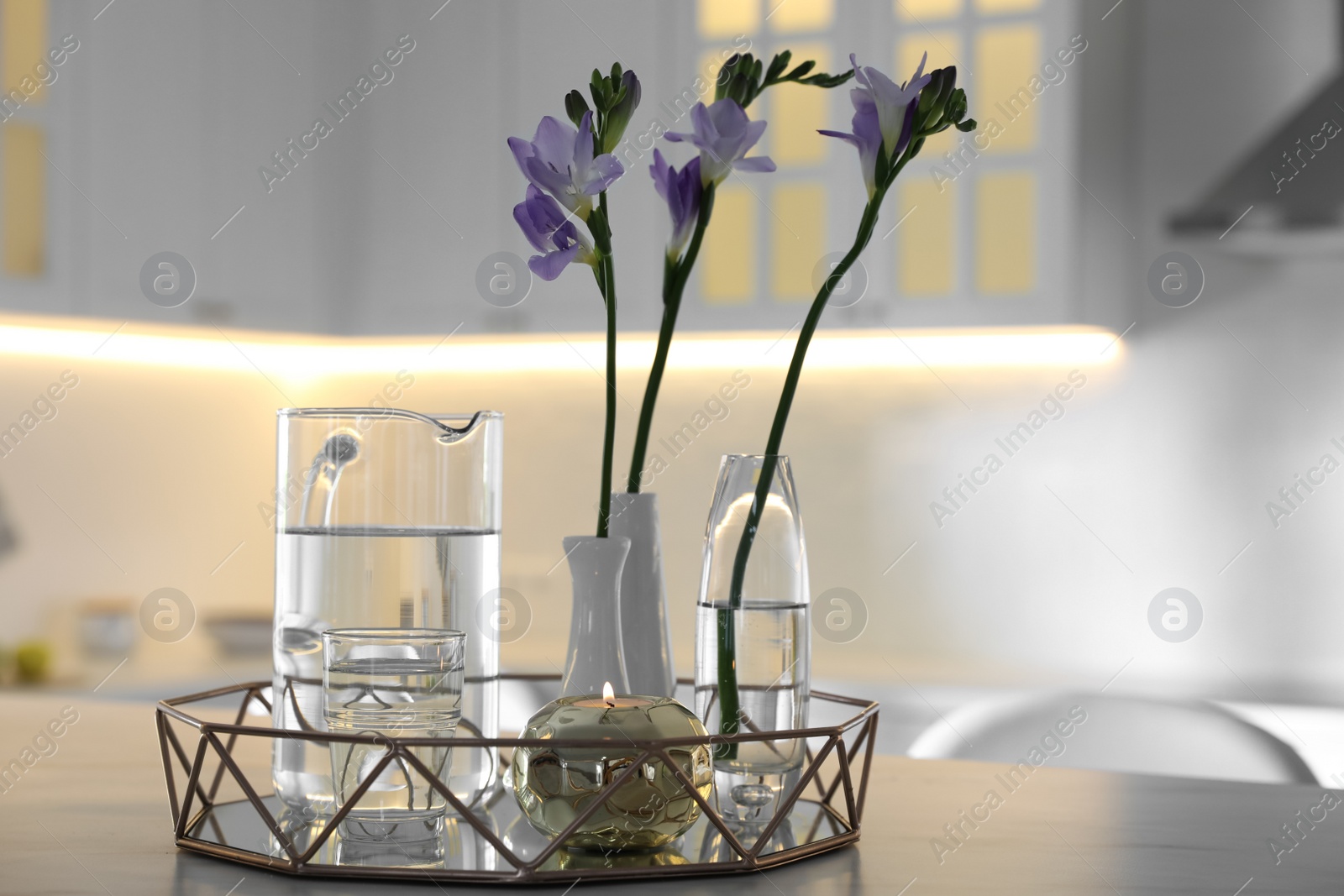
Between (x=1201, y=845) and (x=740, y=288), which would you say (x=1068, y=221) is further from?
(x=1201, y=845)

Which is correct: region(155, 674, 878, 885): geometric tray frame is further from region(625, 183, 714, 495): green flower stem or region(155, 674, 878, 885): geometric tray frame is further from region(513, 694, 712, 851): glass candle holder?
region(625, 183, 714, 495): green flower stem

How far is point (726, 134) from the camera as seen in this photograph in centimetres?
58

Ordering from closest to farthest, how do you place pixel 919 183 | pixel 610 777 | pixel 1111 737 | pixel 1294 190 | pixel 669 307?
1. pixel 610 777
2. pixel 669 307
3. pixel 1294 190
4. pixel 1111 737
5. pixel 919 183

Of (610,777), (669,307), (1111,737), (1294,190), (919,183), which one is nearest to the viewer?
(610,777)

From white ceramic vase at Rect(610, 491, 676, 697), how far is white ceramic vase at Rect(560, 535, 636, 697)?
0.08 feet

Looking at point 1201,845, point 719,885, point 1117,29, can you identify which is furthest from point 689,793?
point 1117,29

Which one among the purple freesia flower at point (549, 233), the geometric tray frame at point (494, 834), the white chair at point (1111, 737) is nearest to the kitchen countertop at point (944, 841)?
the geometric tray frame at point (494, 834)

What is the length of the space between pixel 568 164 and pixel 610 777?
0.89 feet

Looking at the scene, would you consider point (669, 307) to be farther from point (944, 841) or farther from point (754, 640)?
point (944, 841)

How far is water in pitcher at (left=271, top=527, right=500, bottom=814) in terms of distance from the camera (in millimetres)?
581

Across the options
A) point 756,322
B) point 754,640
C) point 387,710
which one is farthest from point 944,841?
point 756,322

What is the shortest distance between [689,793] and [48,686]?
226 centimetres

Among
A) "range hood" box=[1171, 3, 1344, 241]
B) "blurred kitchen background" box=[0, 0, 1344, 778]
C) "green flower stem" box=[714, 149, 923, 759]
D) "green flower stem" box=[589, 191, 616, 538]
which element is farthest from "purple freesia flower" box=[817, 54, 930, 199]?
"blurred kitchen background" box=[0, 0, 1344, 778]

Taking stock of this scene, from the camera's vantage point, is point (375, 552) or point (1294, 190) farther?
point (1294, 190)
